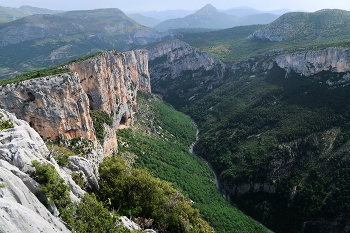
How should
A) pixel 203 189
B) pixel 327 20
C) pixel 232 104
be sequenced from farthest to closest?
1. pixel 327 20
2. pixel 232 104
3. pixel 203 189

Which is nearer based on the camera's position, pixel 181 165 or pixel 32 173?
pixel 32 173

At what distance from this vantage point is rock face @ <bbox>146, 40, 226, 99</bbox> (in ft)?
501

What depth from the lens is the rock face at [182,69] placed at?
153 m

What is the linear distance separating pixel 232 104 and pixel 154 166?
66354 mm

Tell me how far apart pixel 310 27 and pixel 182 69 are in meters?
98.1


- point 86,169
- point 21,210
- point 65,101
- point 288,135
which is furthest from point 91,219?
point 288,135

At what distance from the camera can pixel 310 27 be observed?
460 ft

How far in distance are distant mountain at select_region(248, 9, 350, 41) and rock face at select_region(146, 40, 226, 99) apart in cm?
5359

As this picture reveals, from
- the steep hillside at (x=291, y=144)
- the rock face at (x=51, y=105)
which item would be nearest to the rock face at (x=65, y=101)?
the rock face at (x=51, y=105)

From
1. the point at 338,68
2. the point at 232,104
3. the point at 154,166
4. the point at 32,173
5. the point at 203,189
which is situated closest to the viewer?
the point at 32,173

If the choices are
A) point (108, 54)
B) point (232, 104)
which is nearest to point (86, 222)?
point (108, 54)

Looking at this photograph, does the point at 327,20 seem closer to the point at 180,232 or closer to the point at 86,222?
the point at 180,232

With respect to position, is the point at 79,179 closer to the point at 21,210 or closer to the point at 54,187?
the point at 54,187

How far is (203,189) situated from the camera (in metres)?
66.0
